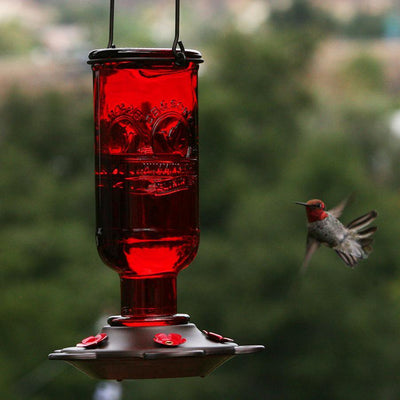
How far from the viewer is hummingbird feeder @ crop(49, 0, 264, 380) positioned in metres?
3.44

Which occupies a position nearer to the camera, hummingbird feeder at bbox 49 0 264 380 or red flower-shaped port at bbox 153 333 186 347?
red flower-shaped port at bbox 153 333 186 347

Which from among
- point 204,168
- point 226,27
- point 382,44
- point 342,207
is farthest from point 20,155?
point 342,207

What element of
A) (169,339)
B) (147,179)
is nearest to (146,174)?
(147,179)

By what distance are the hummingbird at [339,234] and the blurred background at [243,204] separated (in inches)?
1344

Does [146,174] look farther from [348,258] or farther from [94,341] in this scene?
[348,258]

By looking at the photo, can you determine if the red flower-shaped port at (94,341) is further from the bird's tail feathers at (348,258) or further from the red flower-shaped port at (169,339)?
the bird's tail feathers at (348,258)

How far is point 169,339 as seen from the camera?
3.31 meters

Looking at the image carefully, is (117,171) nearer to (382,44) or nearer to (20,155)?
(20,155)

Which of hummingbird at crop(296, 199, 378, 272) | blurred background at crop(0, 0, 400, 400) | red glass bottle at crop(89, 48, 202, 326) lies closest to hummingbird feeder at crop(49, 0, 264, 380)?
red glass bottle at crop(89, 48, 202, 326)

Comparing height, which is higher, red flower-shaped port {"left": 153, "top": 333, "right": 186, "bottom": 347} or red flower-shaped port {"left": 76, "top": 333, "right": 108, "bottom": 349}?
red flower-shaped port {"left": 153, "top": 333, "right": 186, "bottom": 347}

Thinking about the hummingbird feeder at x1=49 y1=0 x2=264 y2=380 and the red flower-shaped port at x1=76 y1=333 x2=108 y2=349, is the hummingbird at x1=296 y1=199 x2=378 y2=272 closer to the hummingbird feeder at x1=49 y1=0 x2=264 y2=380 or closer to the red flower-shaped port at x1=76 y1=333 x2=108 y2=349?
the hummingbird feeder at x1=49 y1=0 x2=264 y2=380

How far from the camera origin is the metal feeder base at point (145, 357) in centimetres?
322

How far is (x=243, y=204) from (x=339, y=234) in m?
49.2

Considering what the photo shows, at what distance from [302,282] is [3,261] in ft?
45.4
